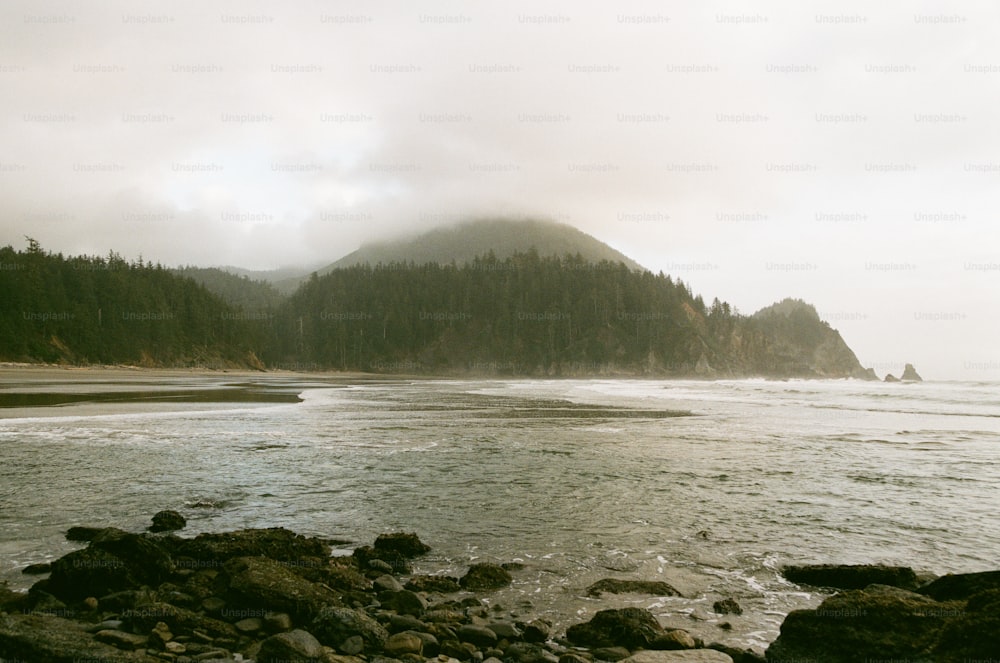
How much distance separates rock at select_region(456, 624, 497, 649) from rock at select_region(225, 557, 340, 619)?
6.12ft

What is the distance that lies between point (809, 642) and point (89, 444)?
72.0ft

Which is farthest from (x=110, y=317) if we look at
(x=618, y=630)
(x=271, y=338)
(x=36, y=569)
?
(x=618, y=630)

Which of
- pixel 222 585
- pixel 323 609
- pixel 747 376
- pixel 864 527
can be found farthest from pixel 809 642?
pixel 747 376

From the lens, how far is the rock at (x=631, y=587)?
8258mm

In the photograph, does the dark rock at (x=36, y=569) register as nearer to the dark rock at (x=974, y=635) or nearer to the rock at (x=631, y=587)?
the rock at (x=631, y=587)

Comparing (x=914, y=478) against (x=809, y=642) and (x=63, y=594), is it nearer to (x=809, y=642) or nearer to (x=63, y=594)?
(x=809, y=642)

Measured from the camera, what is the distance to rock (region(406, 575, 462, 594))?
8.34 metres

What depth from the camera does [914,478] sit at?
16.0 m

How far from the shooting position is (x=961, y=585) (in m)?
7.44

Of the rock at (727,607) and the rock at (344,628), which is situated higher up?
the rock at (344,628)

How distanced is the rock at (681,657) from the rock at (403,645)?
7.46 ft

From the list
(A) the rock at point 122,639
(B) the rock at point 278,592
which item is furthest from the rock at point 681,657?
(A) the rock at point 122,639

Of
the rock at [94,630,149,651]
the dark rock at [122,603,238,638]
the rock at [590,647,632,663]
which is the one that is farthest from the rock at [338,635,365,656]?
the rock at [590,647,632,663]

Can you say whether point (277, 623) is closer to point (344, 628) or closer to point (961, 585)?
point (344, 628)
